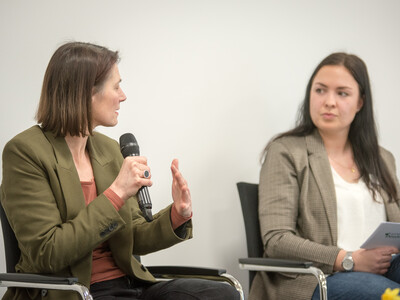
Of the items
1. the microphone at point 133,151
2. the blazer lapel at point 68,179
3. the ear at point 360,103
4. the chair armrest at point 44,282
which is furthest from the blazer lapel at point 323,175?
the chair armrest at point 44,282

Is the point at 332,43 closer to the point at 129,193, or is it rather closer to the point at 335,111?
the point at 335,111

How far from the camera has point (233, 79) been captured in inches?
124

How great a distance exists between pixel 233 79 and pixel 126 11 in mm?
659

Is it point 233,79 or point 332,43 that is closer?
point 233,79

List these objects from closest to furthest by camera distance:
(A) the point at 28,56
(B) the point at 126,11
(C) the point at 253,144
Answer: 1. (A) the point at 28,56
2. (B) the point at 126,11
3. (C) the point at 253,144

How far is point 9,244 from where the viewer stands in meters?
1.99

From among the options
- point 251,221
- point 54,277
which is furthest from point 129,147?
point 251,221

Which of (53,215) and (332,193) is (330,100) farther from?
(53,215)

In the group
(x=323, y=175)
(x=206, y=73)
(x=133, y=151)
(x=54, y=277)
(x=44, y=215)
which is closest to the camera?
(x=54, y=277)

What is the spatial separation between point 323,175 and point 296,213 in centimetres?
21

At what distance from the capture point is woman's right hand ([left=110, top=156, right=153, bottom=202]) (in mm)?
1854

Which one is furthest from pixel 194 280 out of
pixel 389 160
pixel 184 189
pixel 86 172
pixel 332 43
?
pixel 332 43

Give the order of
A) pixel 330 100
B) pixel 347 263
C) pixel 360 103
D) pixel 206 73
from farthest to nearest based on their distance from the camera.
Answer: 1. pixel 206 73
2. pixel 360 103
3. pixel 330 100
4. pixel 347 263

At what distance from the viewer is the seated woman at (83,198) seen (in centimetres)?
185
